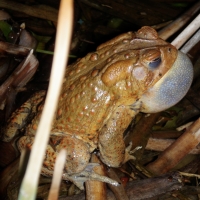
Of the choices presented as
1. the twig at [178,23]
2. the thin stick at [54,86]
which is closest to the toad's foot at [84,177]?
the twig at [178,23]

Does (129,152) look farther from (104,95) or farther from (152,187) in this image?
(104,95)

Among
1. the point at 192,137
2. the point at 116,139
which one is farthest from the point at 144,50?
the point at 192,137

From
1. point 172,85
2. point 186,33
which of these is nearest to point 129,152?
point 172,85

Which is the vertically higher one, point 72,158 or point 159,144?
point 159,144

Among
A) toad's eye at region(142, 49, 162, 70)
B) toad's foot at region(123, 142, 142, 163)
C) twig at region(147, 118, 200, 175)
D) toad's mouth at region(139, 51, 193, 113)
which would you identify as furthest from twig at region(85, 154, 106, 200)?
toad's eye at region(142, 49, 162, 70)

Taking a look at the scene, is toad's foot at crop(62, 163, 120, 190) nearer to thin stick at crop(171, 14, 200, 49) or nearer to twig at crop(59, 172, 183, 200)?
twig at crop(59, 172, 183, 200)

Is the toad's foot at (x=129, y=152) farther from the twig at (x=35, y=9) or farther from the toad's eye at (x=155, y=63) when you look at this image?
the twig at (x=35, y=9)
